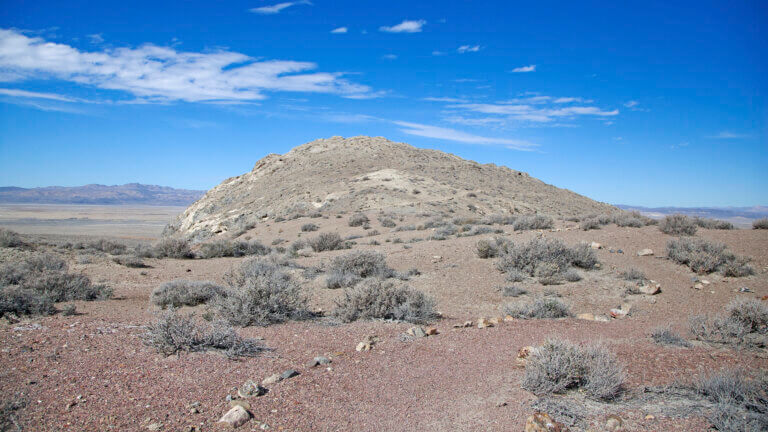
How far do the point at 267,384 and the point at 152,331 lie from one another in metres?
2.22

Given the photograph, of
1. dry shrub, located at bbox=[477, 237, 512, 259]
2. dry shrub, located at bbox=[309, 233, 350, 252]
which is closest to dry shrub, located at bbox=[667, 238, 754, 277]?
dry shrub, located at bbox=[477, 237, 512, 259]

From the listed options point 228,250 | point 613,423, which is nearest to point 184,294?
point 613,423

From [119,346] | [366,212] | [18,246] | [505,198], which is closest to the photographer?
[119,346]

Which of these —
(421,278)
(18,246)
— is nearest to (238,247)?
(18,246)

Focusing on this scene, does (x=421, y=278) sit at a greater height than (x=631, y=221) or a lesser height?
lesser

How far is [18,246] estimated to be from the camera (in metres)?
17.5

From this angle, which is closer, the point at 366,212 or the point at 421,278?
the point at 421,278

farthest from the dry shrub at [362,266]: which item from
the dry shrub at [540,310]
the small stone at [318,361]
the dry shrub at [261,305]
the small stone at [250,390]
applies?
the small stone at [250,390]

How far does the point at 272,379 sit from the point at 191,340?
1560 mm

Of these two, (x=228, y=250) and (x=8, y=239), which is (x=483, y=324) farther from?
(x=8, y=239)

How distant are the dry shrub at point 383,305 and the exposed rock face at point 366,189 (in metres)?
24.1

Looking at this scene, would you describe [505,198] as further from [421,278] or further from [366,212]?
[421,278]

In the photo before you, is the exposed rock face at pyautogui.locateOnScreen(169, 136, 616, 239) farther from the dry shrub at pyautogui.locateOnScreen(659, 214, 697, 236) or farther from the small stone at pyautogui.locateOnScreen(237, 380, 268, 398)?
the small stone at pyautogui.locateOnScreen(237, 380, 268, 398)

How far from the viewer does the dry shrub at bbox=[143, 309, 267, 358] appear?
5.81m
